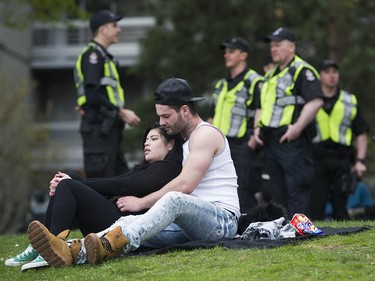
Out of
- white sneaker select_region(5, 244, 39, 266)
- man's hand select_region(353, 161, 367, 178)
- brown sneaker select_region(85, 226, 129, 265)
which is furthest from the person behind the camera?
man's hand select_region(353, 161, 367, 178)

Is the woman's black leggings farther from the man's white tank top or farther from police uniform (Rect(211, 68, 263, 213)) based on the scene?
police uniform (Rect(211, 68, 263, 213))

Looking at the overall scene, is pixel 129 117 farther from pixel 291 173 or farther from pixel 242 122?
pixel 291 173

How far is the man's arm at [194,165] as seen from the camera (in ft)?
26.8

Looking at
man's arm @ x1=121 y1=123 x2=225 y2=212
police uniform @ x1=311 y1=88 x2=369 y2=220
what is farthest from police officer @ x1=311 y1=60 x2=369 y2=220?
man's arm @ x1=121 y1=123 x2=225 y2=212

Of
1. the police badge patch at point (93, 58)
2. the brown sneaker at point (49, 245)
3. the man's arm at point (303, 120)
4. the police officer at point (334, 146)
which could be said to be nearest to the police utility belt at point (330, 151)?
the police officer at point (334, 146)

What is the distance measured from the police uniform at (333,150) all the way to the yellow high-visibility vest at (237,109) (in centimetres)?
93

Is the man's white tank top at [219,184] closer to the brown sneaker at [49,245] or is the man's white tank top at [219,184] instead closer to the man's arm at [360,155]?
the brown sneaker at [49,245]

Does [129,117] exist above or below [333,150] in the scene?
above

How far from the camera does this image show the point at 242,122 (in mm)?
12453

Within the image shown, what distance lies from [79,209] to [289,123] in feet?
12.2

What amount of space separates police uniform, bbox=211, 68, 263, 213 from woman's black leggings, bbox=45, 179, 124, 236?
409 centimetres

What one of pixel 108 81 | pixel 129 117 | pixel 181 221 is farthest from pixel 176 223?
pixel 108 81

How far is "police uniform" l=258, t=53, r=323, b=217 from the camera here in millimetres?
11227

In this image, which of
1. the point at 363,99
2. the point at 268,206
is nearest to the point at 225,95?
the point at 268,206
